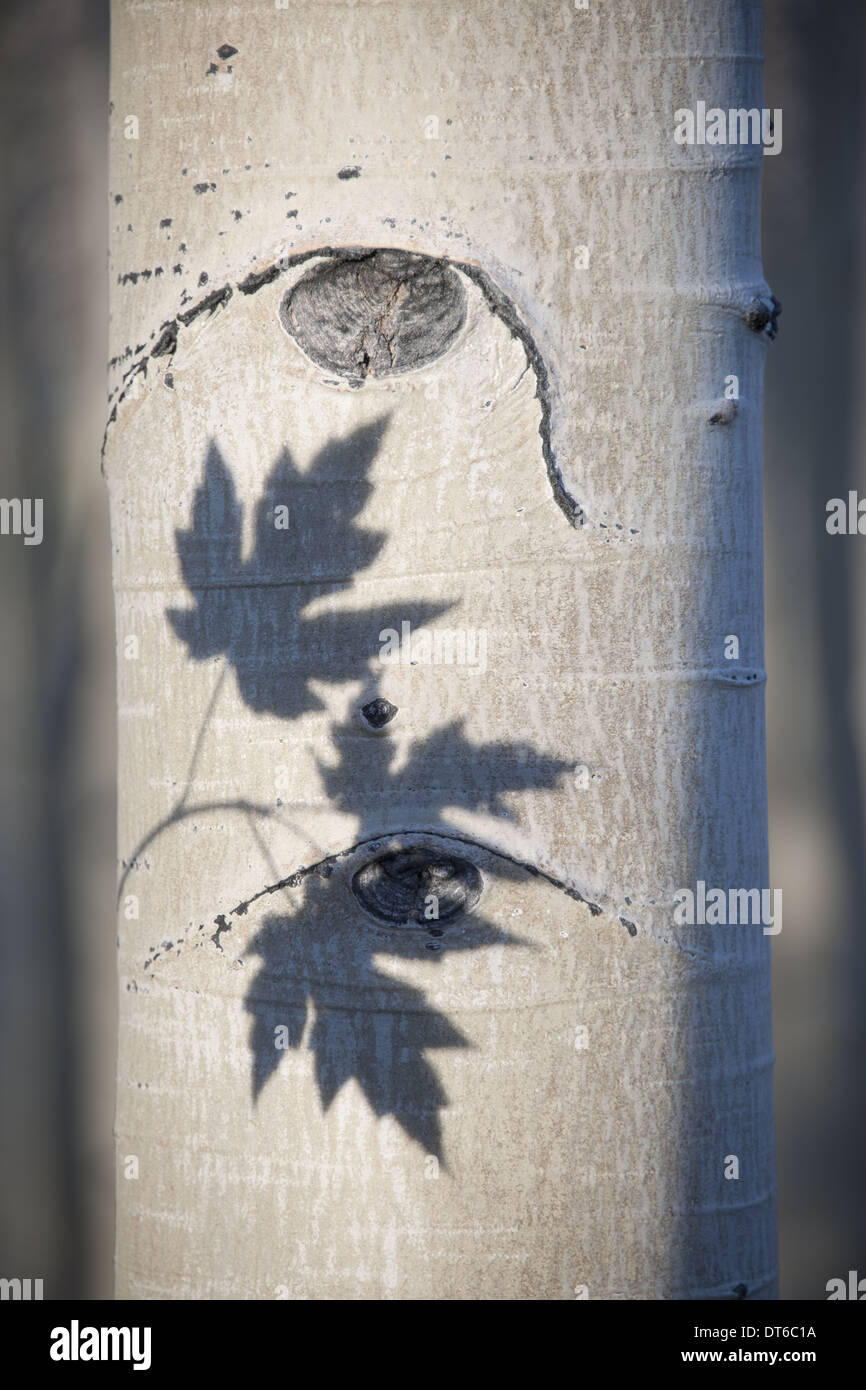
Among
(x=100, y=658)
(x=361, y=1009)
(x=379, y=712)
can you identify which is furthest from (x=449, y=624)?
(x=100, y=658)

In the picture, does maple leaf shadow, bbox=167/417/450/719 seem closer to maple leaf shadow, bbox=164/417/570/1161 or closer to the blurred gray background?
maple leaf shadow, bbox=164/417/570/1161

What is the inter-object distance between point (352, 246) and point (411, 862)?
0.77 ft

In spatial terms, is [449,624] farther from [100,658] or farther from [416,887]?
[100,658]

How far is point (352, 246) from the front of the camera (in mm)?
397

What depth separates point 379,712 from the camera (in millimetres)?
398

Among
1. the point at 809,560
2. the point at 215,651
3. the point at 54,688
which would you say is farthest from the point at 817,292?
the point at 215,651

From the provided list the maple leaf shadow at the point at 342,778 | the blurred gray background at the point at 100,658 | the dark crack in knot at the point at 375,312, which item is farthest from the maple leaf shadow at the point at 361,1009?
the blurred gray background at the point at 100,658

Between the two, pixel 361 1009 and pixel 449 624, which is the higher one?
pixel 449 624

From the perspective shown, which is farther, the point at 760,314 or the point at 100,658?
the point at 100,658

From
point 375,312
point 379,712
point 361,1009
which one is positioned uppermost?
point 375,312

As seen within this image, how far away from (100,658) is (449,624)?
1212mm

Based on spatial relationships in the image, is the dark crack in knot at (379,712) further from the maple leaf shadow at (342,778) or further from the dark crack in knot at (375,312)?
the dark crack in knot at (375,312)

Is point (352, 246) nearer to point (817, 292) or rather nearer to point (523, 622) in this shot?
point (523, 622)
